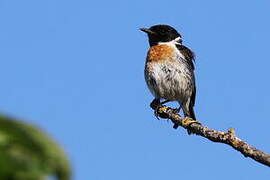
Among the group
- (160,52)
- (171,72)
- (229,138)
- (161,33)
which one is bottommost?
(229,138)

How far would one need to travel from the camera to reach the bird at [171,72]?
979 cm

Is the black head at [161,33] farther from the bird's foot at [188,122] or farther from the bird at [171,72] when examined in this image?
the bird's foot at [188,122]

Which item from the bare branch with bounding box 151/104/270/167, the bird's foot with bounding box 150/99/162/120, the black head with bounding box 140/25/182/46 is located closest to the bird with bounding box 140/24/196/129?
the black head with bounding box 140/25/182/46

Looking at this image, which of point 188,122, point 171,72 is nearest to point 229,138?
point 188,122

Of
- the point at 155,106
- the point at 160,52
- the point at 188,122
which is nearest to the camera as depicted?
the point at 188,122

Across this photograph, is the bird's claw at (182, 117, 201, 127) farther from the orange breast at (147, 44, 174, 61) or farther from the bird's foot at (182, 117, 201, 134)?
the orange breast at (147, 44, 174, 61)

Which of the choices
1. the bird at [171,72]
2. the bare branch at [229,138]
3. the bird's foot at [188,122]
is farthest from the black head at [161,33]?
the bird's foot at [188,122]

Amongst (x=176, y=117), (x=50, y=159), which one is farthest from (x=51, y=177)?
(x=176, y=117)

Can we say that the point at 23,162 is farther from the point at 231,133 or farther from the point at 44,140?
the point at 231,133

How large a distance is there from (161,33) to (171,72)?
4.44 feet

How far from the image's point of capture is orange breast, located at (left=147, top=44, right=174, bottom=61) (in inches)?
392

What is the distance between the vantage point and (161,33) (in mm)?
10969

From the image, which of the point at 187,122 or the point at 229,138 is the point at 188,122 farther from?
the point at 229,138

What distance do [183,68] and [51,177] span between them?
9441 millimetres
